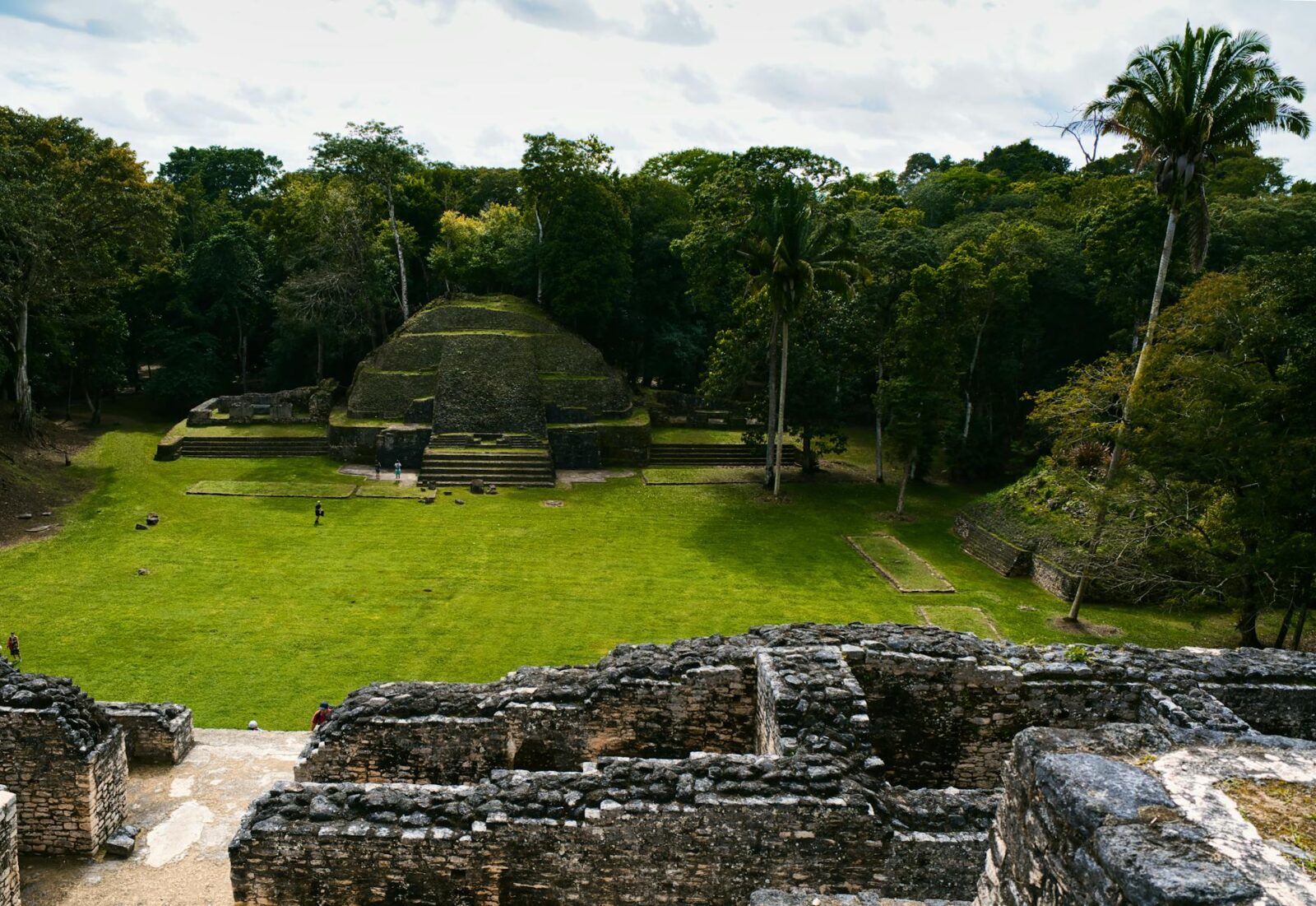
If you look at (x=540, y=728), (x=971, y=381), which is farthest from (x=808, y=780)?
(x=971, y=381)

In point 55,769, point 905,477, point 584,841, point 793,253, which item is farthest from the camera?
point 905,477

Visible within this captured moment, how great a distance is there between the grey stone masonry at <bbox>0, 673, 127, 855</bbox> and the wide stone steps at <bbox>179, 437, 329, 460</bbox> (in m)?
21.9

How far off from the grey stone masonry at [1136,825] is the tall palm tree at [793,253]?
19.6m

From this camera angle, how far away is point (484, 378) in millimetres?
31266

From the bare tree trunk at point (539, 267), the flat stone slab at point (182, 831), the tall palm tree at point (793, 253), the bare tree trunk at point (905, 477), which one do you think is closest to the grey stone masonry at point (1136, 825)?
the flat stone slab at point (182, 831)

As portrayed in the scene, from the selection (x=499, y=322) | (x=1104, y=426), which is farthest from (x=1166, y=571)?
(x=499, y=322)

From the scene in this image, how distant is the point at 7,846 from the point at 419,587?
10.8 meters

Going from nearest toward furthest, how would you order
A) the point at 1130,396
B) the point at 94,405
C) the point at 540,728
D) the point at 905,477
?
1. the point at 540,728
2. the point at 1130,396
3. the point at 905,477
4. the point at 94,405

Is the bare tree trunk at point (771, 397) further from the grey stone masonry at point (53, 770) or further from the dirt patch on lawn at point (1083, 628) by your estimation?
the grey stone masonry at point (53, 770)

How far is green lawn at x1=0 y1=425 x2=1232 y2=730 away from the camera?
14.0 meters

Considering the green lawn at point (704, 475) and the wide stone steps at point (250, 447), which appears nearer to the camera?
the green lawn at point (704, 475)

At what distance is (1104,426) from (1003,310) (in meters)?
13.6

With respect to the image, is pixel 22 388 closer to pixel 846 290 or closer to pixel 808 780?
pixel 846 290

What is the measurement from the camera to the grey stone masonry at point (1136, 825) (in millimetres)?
3029
